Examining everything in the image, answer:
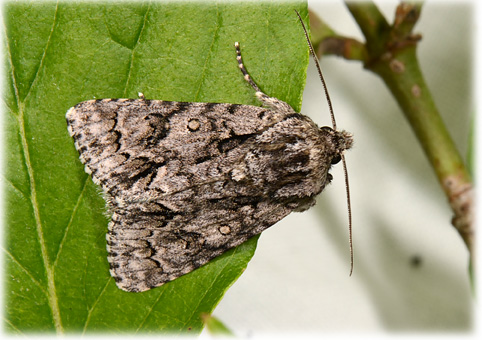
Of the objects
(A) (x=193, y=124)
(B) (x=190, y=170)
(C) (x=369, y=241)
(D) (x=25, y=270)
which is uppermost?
(C) (x=369, y=241)

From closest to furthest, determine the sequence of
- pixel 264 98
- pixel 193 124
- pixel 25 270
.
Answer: pixel 25 270 < pixel 264 98 < pixel 193 124

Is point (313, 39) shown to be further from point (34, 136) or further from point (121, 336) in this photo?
point (121, 336)

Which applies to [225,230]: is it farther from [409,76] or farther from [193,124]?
[409,76]

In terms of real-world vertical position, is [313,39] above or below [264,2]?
above

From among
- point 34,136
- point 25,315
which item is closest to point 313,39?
point 34,136

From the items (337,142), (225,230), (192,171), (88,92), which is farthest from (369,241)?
(88,92)

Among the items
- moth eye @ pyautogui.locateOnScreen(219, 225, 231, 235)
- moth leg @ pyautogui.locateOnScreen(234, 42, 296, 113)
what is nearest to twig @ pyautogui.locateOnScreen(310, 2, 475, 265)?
moth leg @ pyautogui.locateOnScreen(234, 42, 296, 113)

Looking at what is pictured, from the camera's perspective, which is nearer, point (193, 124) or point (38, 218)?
point (38, 218)
